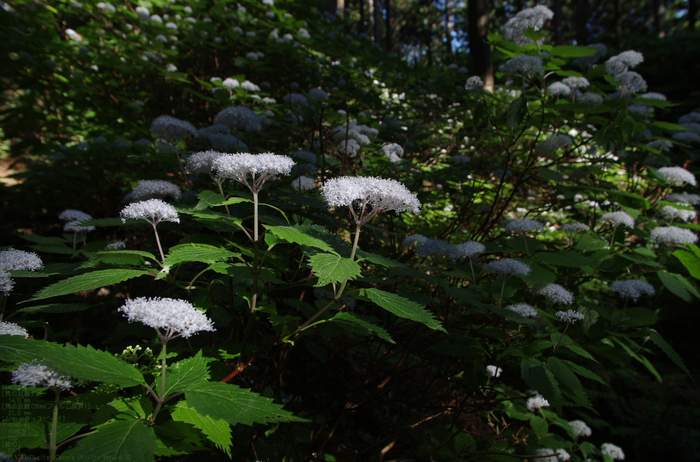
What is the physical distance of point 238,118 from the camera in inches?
87.5

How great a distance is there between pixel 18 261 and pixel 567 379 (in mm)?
2040

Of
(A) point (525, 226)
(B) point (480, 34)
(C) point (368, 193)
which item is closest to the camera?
(C) point (368, 193)

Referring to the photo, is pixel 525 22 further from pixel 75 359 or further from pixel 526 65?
pixel 75 359

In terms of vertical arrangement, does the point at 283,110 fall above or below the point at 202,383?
above

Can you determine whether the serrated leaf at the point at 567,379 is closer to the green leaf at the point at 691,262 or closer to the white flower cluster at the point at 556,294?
the white flower cluster at the point at 556,294

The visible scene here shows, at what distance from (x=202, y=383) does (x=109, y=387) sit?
32 cm

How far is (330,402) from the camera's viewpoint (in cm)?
211

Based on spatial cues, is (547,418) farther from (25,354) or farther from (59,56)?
(59,56)

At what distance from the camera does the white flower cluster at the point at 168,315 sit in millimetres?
893

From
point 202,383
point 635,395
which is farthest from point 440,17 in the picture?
point 202,383

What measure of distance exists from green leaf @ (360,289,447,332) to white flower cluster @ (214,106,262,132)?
158 cm

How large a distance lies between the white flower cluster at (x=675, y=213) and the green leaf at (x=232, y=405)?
10.7ft

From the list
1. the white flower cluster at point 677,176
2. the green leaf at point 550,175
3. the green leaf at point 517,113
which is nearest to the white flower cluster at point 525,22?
the green leaf at point 517,113

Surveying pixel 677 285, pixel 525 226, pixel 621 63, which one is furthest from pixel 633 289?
pixel 621 63
